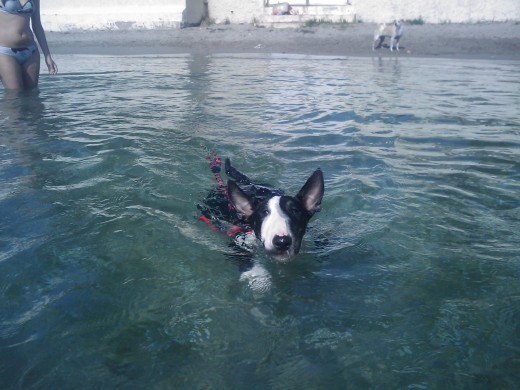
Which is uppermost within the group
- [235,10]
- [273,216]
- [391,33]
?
[235,10]

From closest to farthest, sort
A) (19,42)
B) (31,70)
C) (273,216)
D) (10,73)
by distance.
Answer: (273,216) → (19,42) → (10,73) → (31,70)

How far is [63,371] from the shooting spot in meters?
2.74

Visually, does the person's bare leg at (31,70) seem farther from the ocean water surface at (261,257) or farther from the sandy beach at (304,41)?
the sandy beach at (304,41)

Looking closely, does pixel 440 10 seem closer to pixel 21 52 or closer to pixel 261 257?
pixel 21 52

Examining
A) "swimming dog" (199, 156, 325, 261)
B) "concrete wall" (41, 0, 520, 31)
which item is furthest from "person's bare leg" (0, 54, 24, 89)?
"concrete wall" (41, 0, 520, 31)

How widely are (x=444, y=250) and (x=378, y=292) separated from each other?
3.30ft

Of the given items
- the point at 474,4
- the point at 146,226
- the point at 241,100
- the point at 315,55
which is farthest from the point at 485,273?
the point at 474,4

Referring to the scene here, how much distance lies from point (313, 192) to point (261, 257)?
0.74 metres

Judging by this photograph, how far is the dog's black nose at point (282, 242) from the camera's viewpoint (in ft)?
12.5

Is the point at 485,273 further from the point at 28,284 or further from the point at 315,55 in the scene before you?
the point at 315,55

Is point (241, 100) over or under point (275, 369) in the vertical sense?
over

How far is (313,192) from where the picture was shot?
4.20 meters

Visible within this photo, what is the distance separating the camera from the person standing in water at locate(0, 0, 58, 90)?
8.82 meters

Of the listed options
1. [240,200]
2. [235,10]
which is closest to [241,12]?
[235,10]
